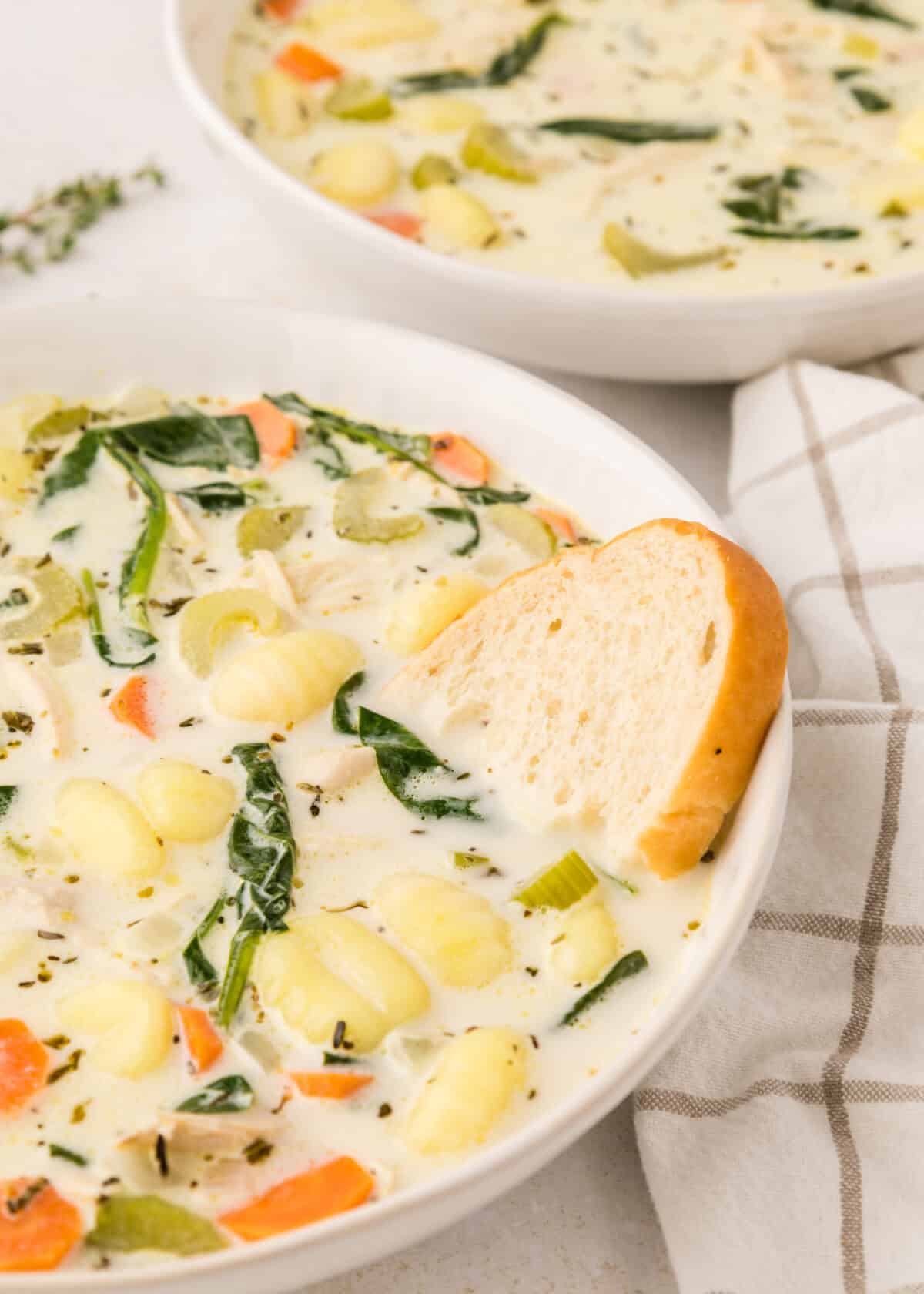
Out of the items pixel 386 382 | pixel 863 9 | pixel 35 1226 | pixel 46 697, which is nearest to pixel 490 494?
pixel 386 382

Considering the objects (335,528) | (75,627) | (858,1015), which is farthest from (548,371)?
Answer: (858,1015)

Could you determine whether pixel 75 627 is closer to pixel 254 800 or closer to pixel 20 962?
pixel 254 800

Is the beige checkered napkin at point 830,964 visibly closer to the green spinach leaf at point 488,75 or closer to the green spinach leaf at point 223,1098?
the green spinach leaf at point 223,1098

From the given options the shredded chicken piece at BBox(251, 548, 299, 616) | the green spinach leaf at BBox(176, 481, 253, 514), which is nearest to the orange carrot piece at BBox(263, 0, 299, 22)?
the green spinach leaf at BBox(176, 481, 253, 514)

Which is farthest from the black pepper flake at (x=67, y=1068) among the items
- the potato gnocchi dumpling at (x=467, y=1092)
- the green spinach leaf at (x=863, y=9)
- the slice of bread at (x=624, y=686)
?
the green spinach leaf at (x=863, y=9)

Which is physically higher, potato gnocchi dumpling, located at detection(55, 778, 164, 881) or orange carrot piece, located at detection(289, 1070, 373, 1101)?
potato gnocchi dumpling, located at detection(55, 778, 164, 881)

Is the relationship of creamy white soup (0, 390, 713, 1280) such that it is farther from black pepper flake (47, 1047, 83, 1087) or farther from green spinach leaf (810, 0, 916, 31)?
green spinach leaf (810, 0, 916, 31)

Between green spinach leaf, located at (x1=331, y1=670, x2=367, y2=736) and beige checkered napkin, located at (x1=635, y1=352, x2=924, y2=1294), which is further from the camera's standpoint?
green spinach leaf, located at (x1=331, y1=670, x2=367, y2=736)
